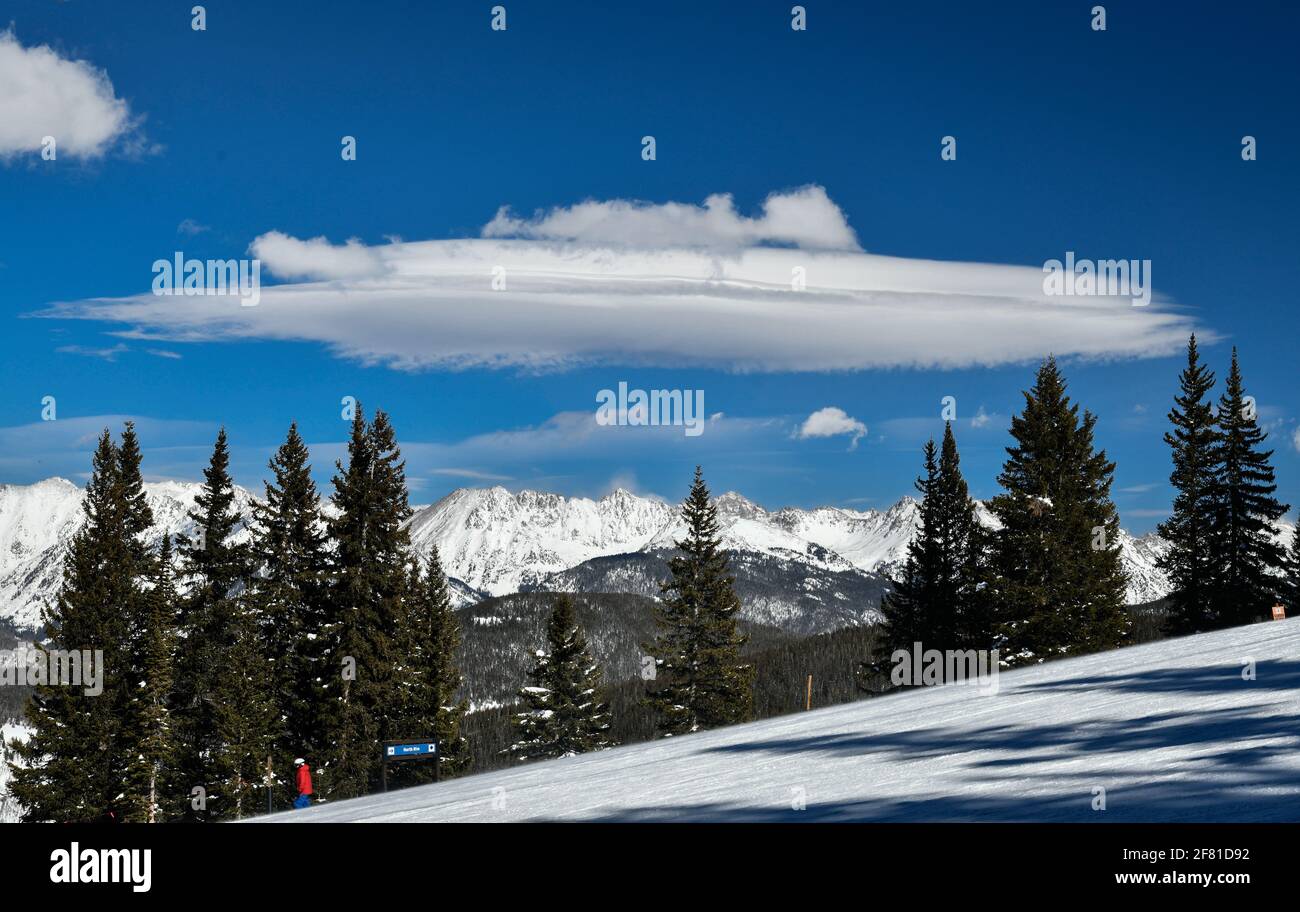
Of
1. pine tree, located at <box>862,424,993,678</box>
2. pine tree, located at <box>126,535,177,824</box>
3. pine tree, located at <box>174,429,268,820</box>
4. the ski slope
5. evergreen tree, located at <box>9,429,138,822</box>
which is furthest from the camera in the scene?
pine tree, located at <box>862,424,993,678</box>

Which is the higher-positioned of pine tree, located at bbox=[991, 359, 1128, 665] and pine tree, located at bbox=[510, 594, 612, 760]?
pine tree, located at bbox=[991, 359, 1128, 665]

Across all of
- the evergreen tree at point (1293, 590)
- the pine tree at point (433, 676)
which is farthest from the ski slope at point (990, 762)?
the pine tree at point (433, 676)

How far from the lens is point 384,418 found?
161 feet

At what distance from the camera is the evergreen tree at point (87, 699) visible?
41094 mm

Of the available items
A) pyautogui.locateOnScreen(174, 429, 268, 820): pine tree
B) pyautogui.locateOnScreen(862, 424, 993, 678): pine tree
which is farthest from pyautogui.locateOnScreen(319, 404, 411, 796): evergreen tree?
pyautogui.locateOnScreen(862, 424, 993, 678): pine tree

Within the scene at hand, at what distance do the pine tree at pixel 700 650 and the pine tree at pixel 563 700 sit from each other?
6.85 meters

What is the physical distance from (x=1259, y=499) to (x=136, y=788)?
50.3 meters

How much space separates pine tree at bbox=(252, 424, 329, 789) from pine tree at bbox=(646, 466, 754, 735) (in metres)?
15.5

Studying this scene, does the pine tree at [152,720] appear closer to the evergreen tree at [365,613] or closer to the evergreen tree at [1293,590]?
the evergreen tree at [365,613]

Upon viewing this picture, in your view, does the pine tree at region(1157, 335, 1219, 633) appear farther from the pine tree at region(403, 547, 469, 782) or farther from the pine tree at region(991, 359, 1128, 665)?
the pine tree at region(403, 547, 469, 782)

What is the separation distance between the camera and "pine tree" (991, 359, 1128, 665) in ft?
137

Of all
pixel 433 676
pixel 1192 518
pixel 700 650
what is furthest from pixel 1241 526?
pixel 433 676
